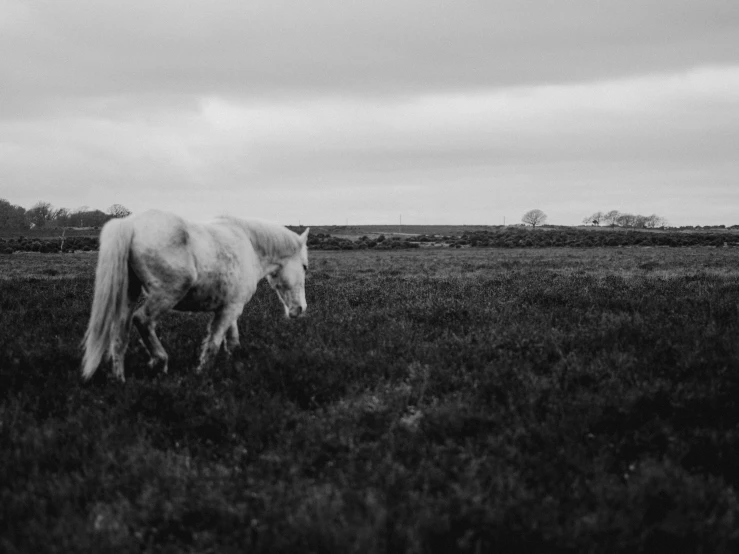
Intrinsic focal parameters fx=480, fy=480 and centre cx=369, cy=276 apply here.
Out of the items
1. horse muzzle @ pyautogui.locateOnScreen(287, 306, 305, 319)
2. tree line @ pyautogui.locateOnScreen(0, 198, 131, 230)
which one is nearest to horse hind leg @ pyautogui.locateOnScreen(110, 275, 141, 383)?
horse muzzle @ pyautogui.locateOnScreen(287, 306, 305, 319)

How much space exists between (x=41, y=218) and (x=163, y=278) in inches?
4407

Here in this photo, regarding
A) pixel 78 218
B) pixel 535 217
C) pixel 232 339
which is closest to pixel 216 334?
pixel 232 339

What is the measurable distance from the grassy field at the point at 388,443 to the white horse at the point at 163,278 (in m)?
0.47

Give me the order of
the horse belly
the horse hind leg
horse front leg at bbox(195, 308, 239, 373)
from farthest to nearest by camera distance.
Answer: horse front leg at bbox(195, 308, 239, 373), the horse belly, the horse hind leg

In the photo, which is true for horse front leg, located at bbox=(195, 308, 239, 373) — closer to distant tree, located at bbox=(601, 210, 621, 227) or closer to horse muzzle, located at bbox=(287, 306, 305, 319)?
horse muzzle, located at bbox=(287, 306, 305, 319)

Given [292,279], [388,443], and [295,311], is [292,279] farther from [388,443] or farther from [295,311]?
[388,443]

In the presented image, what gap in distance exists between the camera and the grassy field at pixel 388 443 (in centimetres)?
315

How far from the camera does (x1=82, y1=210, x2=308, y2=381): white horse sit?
5594 millimetres

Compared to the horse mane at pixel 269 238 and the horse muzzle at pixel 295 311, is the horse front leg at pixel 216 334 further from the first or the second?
the horse muzzle at pixel 295 311

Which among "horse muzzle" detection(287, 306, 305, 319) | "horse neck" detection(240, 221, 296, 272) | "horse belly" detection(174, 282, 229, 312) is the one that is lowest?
Result: "horse muzzle" detection(287, 306, 305, 319)

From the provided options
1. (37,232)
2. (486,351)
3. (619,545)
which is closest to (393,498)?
(619,545)

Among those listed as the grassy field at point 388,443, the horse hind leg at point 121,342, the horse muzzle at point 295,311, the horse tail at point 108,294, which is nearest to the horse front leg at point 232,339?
the grassy field at point 388,443

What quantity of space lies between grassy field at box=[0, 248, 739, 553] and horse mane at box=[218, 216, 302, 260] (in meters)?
1.47

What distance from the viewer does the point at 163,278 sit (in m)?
5.99
